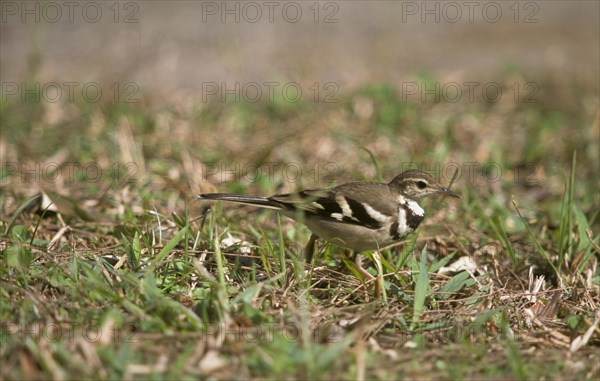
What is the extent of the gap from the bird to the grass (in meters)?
0.16

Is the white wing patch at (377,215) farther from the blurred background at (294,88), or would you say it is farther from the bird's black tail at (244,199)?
the blurred background at (294,88)

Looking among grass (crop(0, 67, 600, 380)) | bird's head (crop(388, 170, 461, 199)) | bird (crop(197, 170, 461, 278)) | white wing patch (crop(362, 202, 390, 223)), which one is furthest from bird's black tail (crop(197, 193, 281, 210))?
bird's head (crop(388, 170, 461, 199))

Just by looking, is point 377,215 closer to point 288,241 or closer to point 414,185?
point 414,185

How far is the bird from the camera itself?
5508mm

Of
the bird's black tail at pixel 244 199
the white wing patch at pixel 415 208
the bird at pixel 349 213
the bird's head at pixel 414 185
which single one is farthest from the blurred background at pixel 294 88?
the bird's black tail at pixel 244 199

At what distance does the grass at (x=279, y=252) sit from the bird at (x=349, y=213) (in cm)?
16

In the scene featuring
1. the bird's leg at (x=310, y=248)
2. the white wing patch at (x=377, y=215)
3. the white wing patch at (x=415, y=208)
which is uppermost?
the white wing patch at (x=377, y=215)

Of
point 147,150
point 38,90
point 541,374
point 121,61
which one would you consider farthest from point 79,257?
point 121,61

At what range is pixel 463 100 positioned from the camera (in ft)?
34.5

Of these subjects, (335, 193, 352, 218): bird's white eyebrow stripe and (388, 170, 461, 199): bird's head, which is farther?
(388, 170, 461, 199): bird's head

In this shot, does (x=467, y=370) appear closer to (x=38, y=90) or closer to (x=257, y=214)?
(x=257, y=214)

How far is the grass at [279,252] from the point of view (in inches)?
159

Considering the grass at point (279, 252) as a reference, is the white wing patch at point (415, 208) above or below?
above

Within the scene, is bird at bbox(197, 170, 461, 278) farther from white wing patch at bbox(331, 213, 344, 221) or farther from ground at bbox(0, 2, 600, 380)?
ground at bbox(0, 2, 600, 380)
